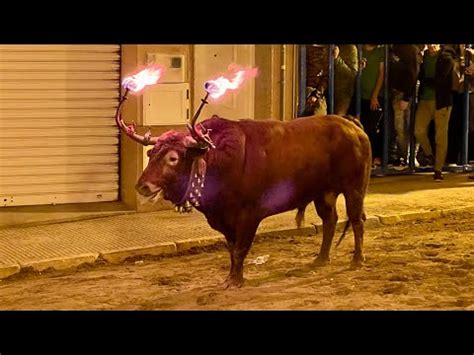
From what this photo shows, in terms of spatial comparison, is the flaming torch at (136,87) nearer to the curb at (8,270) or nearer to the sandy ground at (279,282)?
the sandy ground at (279,282)

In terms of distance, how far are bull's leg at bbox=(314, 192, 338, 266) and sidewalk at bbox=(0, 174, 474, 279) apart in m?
1.30

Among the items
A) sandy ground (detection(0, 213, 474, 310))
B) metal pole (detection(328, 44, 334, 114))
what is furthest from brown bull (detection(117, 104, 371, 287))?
metal pole (detection(328, 44, 334, 114))

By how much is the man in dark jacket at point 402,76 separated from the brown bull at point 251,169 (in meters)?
4.79

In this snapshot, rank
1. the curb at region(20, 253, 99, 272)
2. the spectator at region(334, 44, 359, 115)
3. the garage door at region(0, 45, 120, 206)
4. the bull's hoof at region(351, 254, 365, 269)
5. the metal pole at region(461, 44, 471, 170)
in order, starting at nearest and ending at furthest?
the curb at region(20, 253, 99, 272)
the bull's hoof at region(351, 254, 365, 269)
the garage door at region(0, 45, 120, 206)
the spectator at region(334, 44, 359, 115)
the metal pole at region(461, 44, 471, 170)

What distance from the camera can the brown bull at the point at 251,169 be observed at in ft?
23.9

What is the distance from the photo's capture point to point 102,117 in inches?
431

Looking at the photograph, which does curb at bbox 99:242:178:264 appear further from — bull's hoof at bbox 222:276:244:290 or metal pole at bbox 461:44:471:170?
metal pole at bbox 461:44:471:170

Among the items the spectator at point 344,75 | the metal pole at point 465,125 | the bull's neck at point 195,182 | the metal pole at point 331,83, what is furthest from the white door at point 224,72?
the metal pole at point 465,125

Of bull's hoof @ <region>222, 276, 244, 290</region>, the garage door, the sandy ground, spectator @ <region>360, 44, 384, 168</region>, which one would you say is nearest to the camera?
the sandy ground

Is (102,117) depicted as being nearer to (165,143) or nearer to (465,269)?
(165,143)

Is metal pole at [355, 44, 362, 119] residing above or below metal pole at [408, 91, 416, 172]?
above

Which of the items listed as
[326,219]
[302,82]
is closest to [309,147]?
[326,219]

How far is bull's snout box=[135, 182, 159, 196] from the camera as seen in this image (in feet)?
23.5
